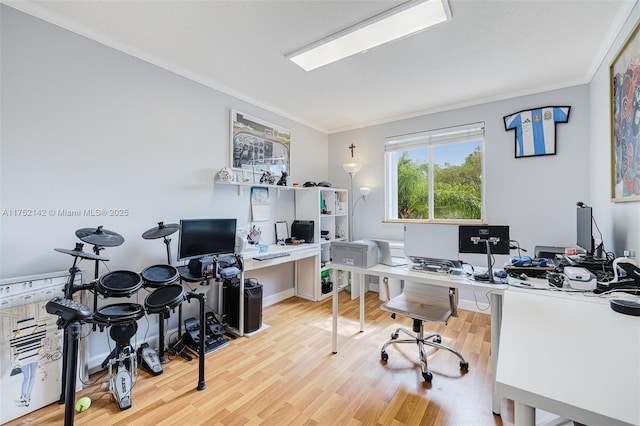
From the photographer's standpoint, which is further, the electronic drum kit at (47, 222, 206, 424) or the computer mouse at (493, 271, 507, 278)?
the computer mouse at (493, 271, 507, 278)

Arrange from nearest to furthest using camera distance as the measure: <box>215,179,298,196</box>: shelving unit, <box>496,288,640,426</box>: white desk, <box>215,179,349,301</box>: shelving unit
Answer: <box>496,288,640,426</box>: white desk
<box>215,179,298,196</box>: shelving unit
<box>215,179,349,301</box>: shelving unit

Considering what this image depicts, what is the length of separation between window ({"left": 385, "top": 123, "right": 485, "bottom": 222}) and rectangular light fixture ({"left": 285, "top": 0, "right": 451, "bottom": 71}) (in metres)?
1.91

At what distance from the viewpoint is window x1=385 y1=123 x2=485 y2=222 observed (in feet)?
11.6

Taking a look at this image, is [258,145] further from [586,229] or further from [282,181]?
[586,229]

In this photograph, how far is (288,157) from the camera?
155 inches

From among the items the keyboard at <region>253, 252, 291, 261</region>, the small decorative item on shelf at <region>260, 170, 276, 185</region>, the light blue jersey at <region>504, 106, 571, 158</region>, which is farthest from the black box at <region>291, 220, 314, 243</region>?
the light blue jersey at <region>504, 106, 571, 158</region>

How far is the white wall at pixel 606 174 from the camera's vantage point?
1775 mm

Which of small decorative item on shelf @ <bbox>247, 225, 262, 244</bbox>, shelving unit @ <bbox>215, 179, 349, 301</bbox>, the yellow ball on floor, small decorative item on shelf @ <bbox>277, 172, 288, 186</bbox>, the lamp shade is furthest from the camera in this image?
the lamp shade

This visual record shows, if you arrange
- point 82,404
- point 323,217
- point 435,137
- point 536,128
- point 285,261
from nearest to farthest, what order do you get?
point 82,404
point 536,128
point 285,261
point 435,137
point 323,217

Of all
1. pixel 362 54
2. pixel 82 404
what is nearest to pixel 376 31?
pixel 362 54

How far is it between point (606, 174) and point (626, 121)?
681 mm

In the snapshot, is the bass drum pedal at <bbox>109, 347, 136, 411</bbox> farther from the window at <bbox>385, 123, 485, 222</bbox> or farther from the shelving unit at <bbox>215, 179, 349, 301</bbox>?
Answer: the window at <bbox>385, 123, 485, 222</bbox>

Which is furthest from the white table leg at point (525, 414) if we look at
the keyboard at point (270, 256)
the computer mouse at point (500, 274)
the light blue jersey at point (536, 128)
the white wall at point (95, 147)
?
the light blue jersey at point (536, 128)

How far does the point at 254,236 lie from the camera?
3395 millimetres
